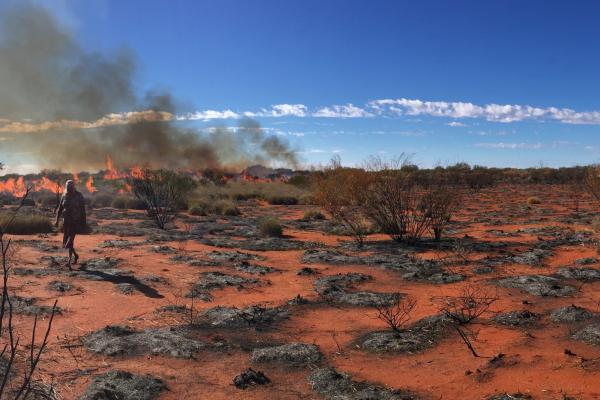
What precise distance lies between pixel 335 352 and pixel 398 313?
1.43 meters

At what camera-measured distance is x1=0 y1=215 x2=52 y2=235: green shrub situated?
17.8m

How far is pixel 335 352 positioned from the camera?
6531mm

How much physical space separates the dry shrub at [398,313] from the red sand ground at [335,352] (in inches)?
6.2

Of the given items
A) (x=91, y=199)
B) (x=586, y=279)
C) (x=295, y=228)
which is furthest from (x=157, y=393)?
(x=91, y=199)

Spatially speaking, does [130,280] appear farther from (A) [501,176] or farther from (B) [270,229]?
(A) [501,176]

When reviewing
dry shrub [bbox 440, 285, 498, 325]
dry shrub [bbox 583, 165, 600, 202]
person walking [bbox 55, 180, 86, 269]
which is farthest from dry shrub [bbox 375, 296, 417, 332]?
dry shrub [bbox 583, 165, 600, 202]

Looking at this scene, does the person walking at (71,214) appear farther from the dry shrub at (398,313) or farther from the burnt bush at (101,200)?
the burnt bush at (101,200)

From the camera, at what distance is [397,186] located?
1598 centimetres

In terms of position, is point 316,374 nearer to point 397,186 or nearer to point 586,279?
point 586,279

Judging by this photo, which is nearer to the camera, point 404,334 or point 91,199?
point 404,334

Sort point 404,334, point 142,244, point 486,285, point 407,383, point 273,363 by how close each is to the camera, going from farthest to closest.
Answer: point 142,244, point 486,285, point 404,334, point 273,363, point 407,383

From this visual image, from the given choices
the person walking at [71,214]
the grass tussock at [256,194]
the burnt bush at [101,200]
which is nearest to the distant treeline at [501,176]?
the grass tussock at [256,194]

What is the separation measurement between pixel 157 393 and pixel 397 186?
12.1 m

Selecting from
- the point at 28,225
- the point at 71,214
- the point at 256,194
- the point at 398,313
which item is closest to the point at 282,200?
the point at 256,194
